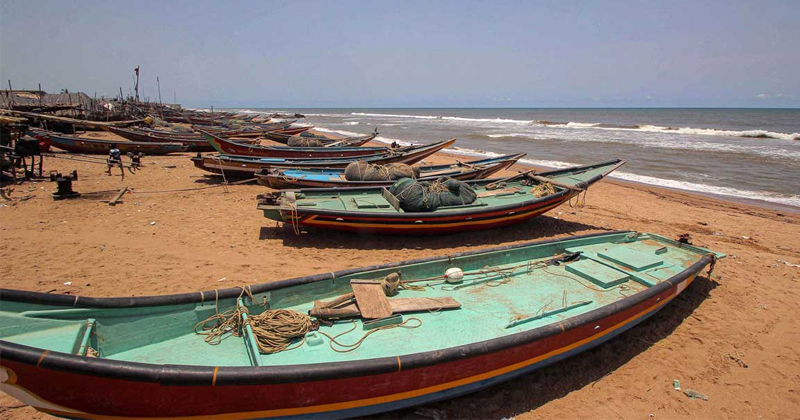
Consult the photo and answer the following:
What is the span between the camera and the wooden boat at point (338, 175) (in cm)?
1109

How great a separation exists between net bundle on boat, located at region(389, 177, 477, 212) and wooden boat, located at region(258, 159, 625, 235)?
149 mm

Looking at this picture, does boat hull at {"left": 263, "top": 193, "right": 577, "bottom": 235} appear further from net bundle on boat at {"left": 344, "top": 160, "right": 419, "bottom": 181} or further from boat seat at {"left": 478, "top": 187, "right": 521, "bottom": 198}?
net bundle on boat at {"left": 344, "top": 160, "right": 419, "bottom": 181}

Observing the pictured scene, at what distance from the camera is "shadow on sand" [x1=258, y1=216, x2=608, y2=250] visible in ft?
28.3

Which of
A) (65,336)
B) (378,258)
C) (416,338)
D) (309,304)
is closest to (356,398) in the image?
Result: (416,338)

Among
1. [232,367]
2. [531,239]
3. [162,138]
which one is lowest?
[531,239]

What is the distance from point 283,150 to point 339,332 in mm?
13762

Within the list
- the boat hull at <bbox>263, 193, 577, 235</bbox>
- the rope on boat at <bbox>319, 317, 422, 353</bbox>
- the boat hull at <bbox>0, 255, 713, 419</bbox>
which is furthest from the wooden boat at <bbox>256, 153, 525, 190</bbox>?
the boat hull at <bbox>0, 255, 713, 419</bbox>

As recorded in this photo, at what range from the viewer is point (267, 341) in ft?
13.0

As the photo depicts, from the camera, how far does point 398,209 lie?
8578mm

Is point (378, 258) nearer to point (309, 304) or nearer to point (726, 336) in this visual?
point (309, 304)

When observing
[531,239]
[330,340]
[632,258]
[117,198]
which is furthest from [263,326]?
[117,198]

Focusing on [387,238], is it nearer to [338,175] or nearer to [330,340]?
[338,175]

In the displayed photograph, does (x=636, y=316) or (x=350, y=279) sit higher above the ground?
(x=350, y=279)

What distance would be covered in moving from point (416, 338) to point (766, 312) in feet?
21.5
